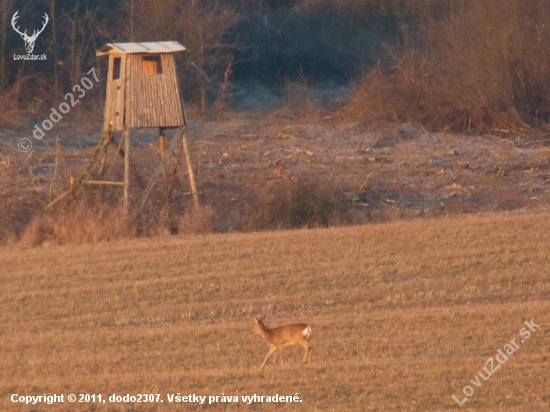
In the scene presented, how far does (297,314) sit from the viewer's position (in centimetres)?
1177

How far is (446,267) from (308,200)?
205 inches

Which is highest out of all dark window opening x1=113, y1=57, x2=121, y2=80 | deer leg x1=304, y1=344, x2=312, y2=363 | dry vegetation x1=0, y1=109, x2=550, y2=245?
dark window opening x1=113, y1=57, x2=121, y2=80

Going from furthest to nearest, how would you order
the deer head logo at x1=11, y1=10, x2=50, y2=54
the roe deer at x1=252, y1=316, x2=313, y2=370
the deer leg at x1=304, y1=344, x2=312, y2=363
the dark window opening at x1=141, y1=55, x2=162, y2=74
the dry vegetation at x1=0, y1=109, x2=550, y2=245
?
1. the deer head logo at x1=11, y1=10, x2=50, y2=54
2. the dry vegetation at x1=0, y1=109, x2=550, y2=245
3. the dark window opening at x1=141, y1=55, x2=162, y2=74
4. the deer leg at x1=304, y1=344, x2=312, y2=363
5. the roe deer at x1=252, y1=316, x2=313, y2=370

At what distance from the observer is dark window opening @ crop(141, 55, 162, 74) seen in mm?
17703

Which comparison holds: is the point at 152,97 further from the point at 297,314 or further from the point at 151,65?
the point at 297,314

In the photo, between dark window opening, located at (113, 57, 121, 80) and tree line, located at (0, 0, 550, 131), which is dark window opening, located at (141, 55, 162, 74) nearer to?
dark window opening, located at (113, 57, 121, 80)

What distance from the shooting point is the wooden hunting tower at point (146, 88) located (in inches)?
691

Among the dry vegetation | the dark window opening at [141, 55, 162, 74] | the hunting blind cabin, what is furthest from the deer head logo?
the dark window opening at [141, 55, 162, 74]

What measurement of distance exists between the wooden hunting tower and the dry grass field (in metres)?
2.42

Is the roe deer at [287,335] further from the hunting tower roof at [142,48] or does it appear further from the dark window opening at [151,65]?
the dark window opening at [151,65]

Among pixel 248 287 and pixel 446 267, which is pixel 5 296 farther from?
pixel 446 267

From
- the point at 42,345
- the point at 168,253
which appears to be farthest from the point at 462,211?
the point at 42,345

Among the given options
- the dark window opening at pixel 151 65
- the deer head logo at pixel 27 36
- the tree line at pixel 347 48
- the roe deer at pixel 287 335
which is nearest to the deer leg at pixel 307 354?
the roe deer at pixel 287 335

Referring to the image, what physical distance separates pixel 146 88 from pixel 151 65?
→ 44cm
